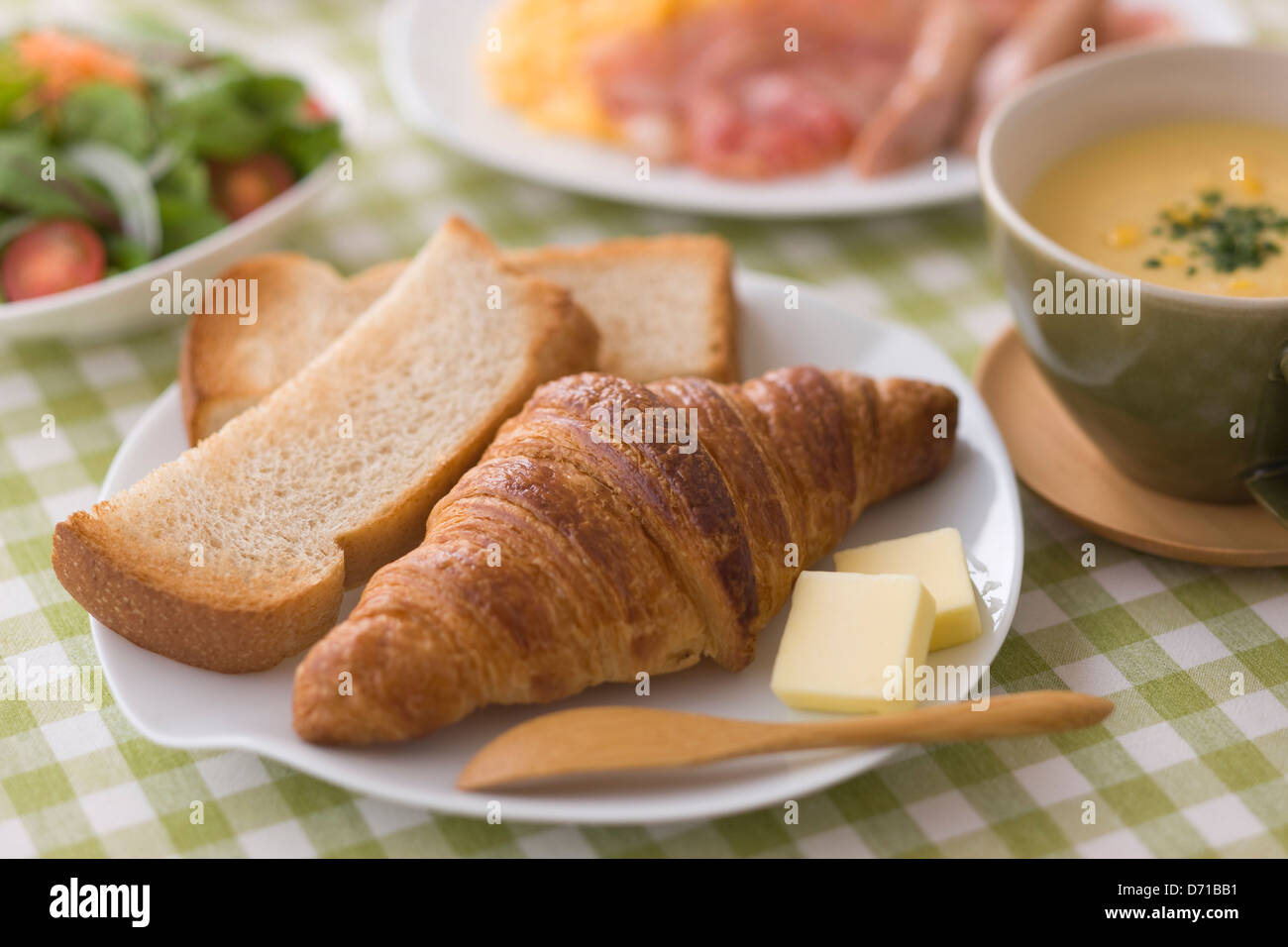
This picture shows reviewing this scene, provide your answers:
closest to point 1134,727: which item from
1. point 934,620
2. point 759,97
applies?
point 934,620

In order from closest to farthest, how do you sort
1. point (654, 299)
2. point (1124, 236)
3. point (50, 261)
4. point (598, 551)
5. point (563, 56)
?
point (598, 551) < point (1124, 236) < point (654, 299) < point (50, 261) < point (563, 56)

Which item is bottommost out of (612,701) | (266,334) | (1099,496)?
(612,701)

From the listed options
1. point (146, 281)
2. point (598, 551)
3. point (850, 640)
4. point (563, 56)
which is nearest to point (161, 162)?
point (146, 281)

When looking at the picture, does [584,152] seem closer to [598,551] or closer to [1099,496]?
[1099,496]

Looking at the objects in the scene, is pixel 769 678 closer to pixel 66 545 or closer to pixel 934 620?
pixel 934 620

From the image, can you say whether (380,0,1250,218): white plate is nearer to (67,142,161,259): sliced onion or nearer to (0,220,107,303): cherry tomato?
(67,142,161,259): sliced onion

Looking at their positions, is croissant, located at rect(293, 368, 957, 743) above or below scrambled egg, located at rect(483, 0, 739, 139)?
below

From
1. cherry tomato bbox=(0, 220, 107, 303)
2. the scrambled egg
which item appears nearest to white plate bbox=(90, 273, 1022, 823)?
cherry tomato bbox=(0, 220, 107, 303)
